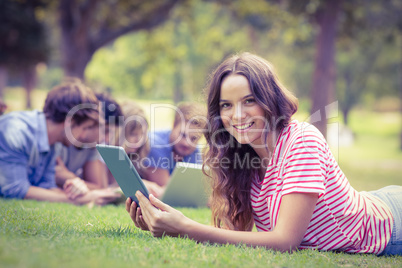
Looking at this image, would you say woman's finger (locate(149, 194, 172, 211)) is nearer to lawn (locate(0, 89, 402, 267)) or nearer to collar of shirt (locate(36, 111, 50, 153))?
lawn (locate(0, 89, 402, 267))

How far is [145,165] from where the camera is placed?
19.2 ft

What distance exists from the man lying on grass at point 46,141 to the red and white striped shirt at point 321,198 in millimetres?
2655

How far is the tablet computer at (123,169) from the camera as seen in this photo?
271cm

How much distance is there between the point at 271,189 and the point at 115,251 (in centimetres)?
120

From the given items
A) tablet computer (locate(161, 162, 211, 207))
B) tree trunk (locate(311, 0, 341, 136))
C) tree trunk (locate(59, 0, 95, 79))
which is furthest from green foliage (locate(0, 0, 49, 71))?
tablet computer (locate(161, 162, 211, 207))

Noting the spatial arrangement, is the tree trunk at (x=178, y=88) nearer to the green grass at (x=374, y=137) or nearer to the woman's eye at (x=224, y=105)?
the green grass at (x=374, y=137)

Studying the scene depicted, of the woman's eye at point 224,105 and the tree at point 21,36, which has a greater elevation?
the tree at point 21,36

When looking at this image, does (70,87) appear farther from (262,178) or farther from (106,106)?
(262,178)

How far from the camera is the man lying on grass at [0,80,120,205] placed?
16.0ft


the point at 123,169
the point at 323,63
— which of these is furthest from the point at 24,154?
the point at 323,63

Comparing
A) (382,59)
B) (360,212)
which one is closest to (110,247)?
(360,212)

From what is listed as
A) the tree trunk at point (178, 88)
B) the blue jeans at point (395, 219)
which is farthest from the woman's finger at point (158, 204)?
the tree trunk at point (178, 88)

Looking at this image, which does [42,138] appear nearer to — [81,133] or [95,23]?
[81,133]

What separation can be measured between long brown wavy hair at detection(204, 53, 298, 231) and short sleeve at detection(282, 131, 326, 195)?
11.8 inches
